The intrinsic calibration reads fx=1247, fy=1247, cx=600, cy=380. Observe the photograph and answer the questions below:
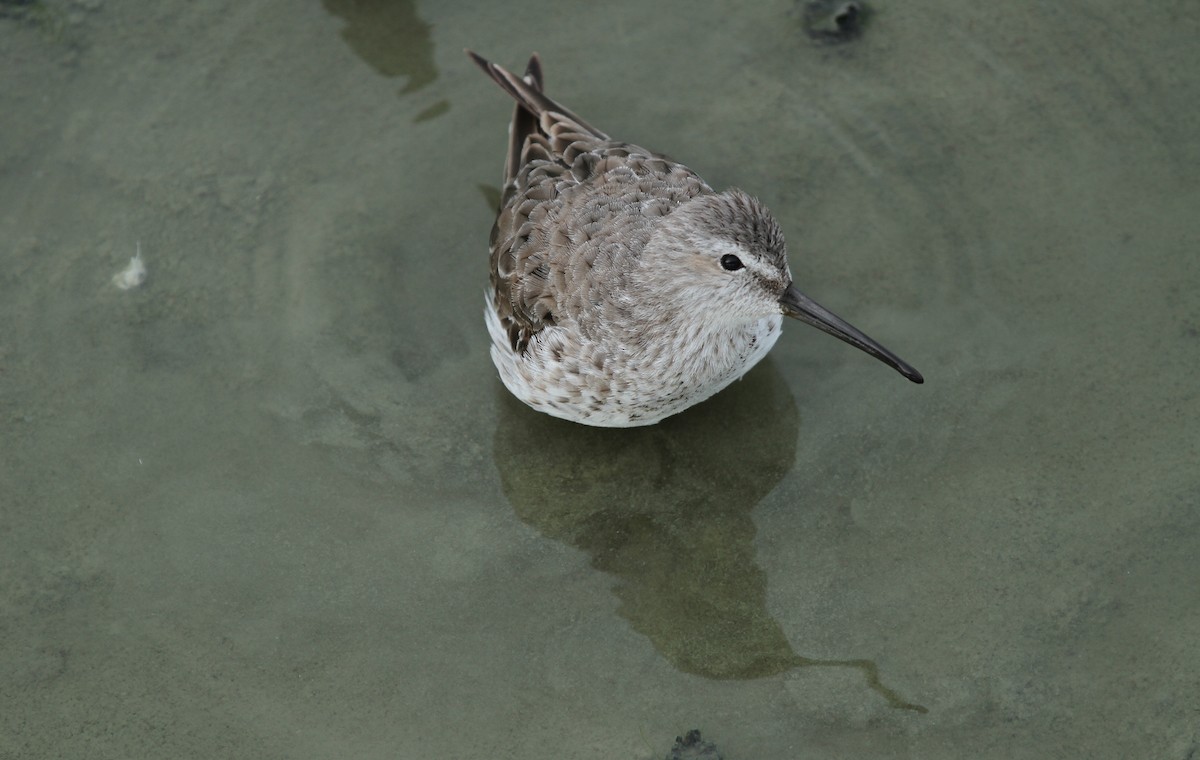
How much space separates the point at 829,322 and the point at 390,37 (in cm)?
359

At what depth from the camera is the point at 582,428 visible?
6.16 m

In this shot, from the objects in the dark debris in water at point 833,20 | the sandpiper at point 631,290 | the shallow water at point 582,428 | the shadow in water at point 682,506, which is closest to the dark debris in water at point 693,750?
the shallow water at point 582,428

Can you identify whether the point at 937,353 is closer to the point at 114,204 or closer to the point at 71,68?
the point at 114,204

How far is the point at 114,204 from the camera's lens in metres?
6.82

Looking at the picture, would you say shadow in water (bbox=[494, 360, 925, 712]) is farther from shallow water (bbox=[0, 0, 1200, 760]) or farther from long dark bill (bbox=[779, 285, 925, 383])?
long dark bill (bbox=[779, 285, 925, 383])

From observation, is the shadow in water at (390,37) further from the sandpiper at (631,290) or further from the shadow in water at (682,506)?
the shadow in water at (682,506)

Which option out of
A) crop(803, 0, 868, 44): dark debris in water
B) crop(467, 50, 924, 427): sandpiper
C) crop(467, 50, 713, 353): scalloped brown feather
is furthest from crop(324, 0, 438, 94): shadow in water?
crop(803, 0, 868, 44): dark debris in water

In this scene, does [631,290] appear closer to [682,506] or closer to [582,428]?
[582,428]

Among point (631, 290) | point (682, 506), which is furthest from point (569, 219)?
point (682, 506)

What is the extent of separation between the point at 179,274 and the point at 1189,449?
513cm

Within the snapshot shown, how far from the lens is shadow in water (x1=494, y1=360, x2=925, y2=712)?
5500mm

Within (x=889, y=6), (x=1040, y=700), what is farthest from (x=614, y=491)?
(x=889, y=6)

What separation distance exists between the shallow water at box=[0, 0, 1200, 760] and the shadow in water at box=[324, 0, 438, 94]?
0.07 feet

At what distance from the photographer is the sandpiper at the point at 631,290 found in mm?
5289
